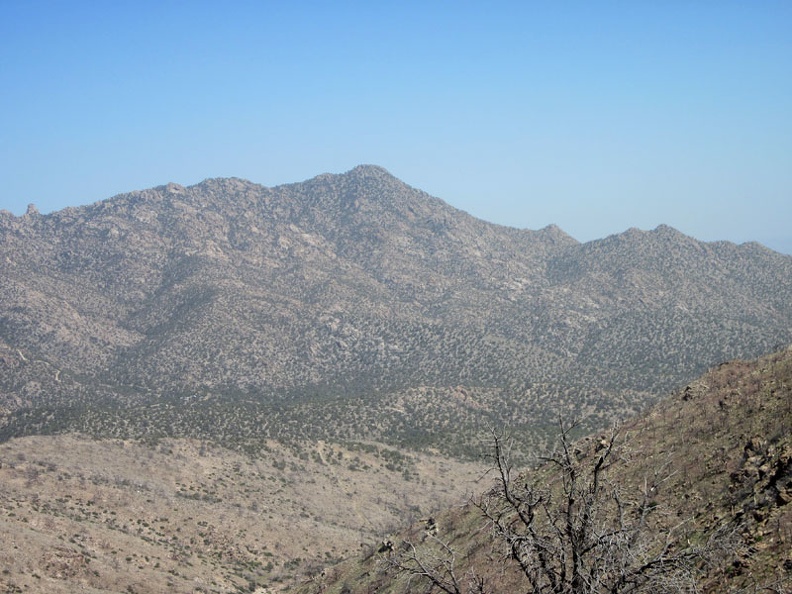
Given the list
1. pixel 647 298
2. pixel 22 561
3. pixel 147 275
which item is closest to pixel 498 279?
pixel 647 298

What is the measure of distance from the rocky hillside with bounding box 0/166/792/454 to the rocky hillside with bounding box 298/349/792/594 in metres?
43.9

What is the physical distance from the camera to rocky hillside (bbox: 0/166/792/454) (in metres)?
85.2

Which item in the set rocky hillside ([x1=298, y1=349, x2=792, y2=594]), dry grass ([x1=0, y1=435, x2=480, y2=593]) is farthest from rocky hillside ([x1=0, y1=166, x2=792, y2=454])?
rocky hillside ([x1=298, y1=349, x2=792, y2=594])

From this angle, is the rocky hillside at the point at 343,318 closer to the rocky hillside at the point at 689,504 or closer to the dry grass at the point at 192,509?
the dry grass at the point at 192,509

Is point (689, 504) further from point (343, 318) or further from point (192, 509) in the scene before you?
point (343, 318)

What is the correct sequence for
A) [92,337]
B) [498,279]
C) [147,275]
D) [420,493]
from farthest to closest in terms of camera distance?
[498,279]
[147,275]
[92,337]
[420,493]

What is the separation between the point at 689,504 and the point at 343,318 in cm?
11225

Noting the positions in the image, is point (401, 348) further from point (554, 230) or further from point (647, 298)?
point (554, 230)

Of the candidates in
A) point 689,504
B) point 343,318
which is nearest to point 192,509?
point 689,504

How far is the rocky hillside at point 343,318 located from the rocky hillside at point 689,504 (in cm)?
4393

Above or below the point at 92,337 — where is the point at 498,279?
above

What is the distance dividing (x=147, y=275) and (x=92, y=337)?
2691 centimetres

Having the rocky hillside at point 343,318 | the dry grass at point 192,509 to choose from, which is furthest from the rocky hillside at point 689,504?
the rocky hillside at point 343,318

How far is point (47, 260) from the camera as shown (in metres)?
144
